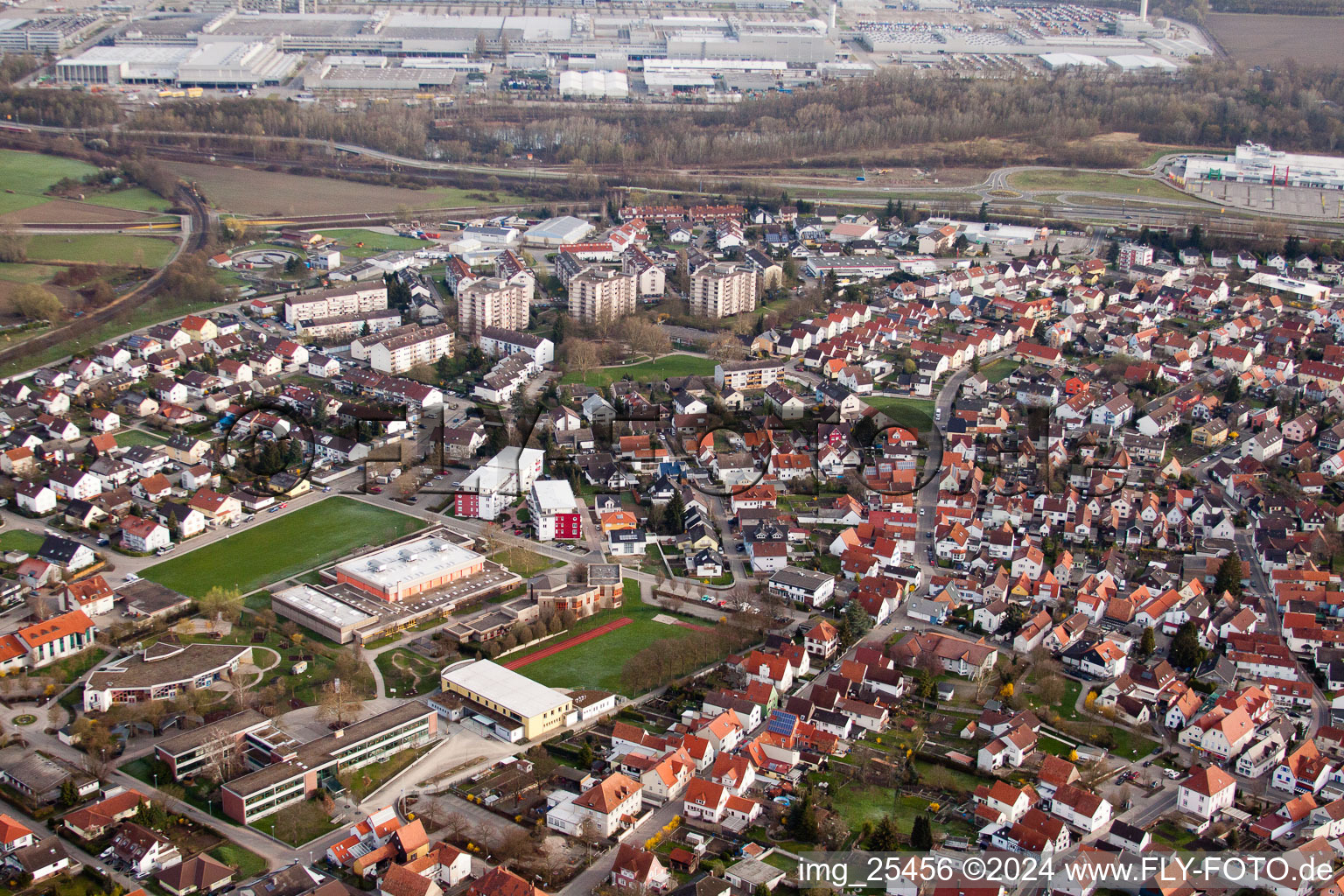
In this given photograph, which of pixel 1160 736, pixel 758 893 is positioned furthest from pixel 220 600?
pixel 1160 736

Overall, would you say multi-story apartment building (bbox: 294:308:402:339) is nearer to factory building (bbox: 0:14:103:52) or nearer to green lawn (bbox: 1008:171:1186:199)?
green lawn (bbox: 1008:171:1186:199)

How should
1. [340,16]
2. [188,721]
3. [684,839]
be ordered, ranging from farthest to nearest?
[340,16] → [188,721] → [684,839]

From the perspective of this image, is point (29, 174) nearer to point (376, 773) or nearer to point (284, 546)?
point (284, 546)

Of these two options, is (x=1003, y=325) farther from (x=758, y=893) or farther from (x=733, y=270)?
(x=758, y=893)

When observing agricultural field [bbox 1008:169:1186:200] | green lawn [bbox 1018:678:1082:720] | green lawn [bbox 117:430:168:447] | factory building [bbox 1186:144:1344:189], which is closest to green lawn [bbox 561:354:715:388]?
green lawn [bbox 117:430:168:447]

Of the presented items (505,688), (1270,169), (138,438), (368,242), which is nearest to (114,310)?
(138,438)

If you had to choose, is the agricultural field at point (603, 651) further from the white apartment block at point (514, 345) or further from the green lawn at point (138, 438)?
the white apartment block at point (514, 345)

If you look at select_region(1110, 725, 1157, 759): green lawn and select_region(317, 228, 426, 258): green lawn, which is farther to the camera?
select_region(317, 228, 426, 258): green lawn
